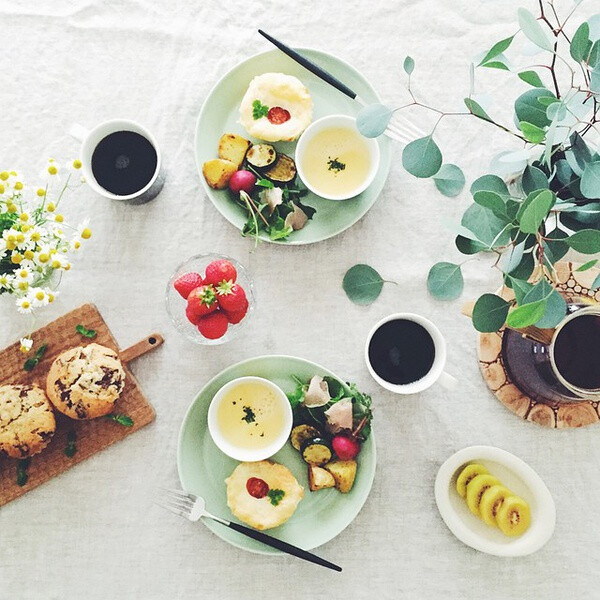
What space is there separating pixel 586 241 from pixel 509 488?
58cm

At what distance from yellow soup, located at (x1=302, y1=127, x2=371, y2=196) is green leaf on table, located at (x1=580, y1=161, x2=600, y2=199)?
471 mm

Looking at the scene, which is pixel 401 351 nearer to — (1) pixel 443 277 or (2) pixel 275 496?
(1) pixel 443 277

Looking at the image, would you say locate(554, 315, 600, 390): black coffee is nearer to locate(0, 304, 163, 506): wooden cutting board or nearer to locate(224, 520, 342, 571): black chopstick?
locate(224, 520, 342, 571): black chopstick

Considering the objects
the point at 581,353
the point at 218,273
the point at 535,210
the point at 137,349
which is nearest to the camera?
the point at 535,210

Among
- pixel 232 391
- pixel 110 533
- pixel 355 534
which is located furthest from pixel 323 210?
pixel 110 533

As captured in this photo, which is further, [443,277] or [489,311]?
[443,277]

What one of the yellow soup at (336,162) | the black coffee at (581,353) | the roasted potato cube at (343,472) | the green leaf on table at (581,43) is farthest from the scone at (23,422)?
the green leaf on table at (581,43)

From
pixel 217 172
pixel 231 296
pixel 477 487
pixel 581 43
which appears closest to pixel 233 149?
pixel 217 172

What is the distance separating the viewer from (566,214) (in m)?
0.79

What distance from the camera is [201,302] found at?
1019 millimetres

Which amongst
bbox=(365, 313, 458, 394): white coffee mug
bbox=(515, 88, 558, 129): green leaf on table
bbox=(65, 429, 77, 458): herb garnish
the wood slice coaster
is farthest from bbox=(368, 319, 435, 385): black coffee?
bbox=(65, 429, 77, 458): herb garnish

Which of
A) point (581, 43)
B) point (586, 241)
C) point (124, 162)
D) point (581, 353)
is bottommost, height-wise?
point (581, 353)

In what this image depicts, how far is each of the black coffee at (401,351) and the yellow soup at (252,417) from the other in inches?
7.3

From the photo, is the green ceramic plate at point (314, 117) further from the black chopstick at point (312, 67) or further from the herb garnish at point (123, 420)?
the herb garnish at point (123, 420)
